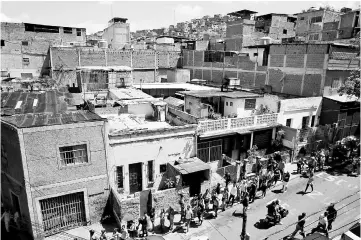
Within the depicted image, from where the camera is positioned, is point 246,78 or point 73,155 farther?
point 246,78

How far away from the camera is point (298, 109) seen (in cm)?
2397

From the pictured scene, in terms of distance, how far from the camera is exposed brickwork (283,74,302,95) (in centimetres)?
2830

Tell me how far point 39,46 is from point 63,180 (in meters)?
41.8

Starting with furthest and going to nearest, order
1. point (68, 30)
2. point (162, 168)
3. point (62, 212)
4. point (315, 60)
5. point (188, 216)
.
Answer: point (68, 30) → point (315, 60) → point (162, 168) → point (62, 212) → point (188, 216)

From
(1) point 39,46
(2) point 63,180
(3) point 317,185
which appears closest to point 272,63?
(3) point 317,185

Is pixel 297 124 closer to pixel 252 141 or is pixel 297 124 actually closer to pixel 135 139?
pixel 252 141

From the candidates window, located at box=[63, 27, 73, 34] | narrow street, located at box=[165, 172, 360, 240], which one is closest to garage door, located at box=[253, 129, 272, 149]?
narrow street, located at box=[165, 172, 360, 240]

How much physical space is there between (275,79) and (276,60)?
2177mm

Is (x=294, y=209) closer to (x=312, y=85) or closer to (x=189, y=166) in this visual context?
(x=189, y=166)

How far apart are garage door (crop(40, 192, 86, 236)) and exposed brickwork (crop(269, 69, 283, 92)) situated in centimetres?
2475

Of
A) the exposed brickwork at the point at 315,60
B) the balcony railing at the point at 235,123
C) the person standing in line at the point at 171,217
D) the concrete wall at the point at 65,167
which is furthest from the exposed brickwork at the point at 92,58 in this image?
the person standing in line at the point at 171,217

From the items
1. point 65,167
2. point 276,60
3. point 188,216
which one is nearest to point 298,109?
point 276,60

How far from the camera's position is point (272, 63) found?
103ft

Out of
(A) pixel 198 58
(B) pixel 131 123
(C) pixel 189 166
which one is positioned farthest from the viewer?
(A) pixel 198 58
